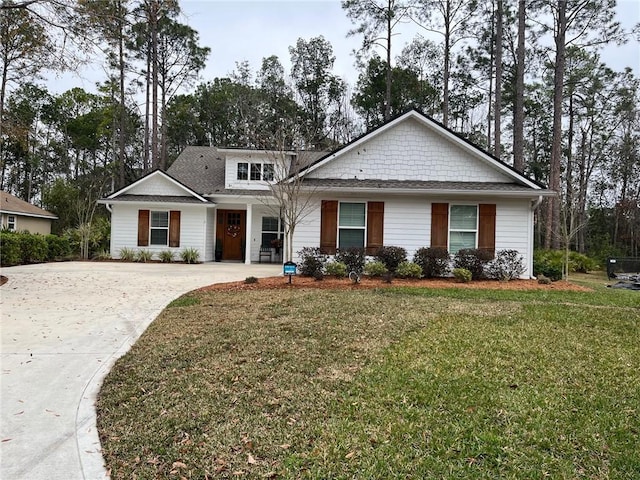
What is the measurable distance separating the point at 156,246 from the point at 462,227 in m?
12.3

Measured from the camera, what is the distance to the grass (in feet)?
8.98

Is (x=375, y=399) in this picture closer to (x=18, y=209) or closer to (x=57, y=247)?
(x=57, y=247)

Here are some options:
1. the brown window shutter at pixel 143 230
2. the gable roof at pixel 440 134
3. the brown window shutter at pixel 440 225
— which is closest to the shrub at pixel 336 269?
the gable roof at pixel 440 134

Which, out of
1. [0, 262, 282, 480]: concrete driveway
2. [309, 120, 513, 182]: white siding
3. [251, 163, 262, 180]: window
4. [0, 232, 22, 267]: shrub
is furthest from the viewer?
[251, 163, 262, 180]: window

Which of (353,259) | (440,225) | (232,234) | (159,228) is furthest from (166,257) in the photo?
(440,225)

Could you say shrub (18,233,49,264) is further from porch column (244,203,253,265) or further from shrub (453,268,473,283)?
shrub (453,268,473,283)

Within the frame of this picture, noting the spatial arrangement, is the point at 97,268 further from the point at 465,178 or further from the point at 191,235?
the point at 465,178

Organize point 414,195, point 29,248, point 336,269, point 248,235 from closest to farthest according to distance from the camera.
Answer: point 336,269
point 414,195
point 29,248
point 248,235

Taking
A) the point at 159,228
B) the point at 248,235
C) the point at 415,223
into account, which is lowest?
the point at 248,235

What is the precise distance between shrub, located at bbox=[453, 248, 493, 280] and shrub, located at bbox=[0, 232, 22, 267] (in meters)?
15.5

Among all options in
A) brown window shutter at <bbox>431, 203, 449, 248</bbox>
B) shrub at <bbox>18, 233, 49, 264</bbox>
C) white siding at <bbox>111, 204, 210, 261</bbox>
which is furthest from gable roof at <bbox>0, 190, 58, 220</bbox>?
brown window shutter at <bbox>431, 203, 449, 248</bbox>

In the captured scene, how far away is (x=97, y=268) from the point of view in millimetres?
13648

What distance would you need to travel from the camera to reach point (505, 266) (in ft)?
38.7

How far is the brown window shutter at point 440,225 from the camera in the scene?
39.9 ft
